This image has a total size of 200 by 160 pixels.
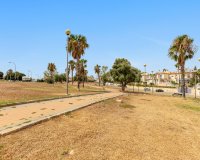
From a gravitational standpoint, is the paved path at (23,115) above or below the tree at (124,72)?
below

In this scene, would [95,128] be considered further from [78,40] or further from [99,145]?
[78,40]

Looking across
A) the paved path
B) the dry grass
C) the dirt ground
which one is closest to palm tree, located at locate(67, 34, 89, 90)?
A: the dry grass

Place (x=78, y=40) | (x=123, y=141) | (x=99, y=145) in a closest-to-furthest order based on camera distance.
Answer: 1. (x=99, y=145)
2. (x=123, y=141)
3. (x=78, y=40)

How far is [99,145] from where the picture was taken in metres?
7.29

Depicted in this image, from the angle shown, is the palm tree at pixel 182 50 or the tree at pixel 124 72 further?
the tree at pixel 124 72

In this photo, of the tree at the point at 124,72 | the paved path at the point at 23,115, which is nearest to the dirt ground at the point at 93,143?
the paved path at the point at 23,115

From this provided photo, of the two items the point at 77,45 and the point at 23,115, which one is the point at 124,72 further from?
the point at 23,115

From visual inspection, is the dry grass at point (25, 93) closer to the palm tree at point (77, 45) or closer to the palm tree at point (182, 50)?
the palm tree at point (77, 45)

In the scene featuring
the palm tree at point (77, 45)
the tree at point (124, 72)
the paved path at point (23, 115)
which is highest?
the palm tree at point (77, 45)

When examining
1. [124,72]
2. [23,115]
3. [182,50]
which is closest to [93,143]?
[23,115]

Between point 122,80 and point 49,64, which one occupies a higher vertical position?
point 49,64

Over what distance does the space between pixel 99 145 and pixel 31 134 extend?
7.82ft

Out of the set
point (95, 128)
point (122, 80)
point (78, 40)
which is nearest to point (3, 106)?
point (95, 128)

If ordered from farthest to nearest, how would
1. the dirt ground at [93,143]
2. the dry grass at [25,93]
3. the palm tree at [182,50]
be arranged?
the palm tree at [182,50] < the dry grass at [25,93] < the dirt ground at [93,143]
